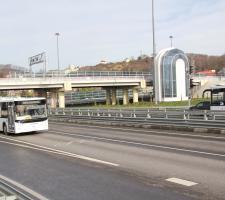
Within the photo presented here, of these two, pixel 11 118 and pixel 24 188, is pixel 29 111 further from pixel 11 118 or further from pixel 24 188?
pixel 24 188

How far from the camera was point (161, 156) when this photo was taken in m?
13.6

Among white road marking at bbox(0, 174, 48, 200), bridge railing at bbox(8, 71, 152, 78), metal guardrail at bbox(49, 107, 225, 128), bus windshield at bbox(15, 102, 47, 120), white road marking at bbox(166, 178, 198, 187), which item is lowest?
white road marking at bbox(0, 174, 48, 200)

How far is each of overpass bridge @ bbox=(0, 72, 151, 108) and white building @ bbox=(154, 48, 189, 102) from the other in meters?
8.65

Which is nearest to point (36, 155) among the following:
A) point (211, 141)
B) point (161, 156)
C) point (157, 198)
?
point (161, 156)

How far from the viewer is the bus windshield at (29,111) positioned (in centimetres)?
2534

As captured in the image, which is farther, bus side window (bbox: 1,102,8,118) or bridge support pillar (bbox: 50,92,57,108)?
bridge support pillar (bbox: 50,92,57,108)

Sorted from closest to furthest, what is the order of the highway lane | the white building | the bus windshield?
1. the highway lane
2. the bus windshield
3. the white building

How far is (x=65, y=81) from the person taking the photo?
76312mm

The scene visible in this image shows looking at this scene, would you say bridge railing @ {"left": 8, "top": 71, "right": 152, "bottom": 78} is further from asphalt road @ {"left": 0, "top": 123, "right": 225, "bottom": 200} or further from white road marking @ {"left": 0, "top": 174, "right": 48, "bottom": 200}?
white road marking @ {"left": 0, "top": 174, "right": 48, "bottom": 200}

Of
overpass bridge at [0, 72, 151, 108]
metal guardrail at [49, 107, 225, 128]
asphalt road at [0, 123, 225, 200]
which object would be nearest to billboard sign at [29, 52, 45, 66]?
overpass bridge at [0, 72, 151, 108]

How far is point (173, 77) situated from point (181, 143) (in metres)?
66.8

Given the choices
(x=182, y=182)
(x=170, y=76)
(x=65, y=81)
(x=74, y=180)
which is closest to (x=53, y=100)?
(x=65, y=81)

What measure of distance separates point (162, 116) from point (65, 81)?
5119cm

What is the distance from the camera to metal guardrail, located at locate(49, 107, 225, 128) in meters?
21.8
